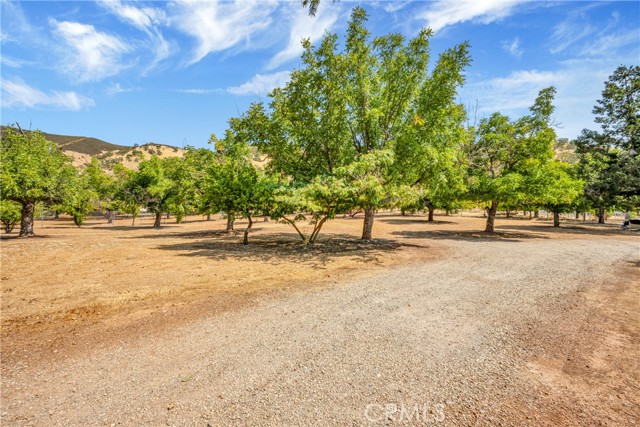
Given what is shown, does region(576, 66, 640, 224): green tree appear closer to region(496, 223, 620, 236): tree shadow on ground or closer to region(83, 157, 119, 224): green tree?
region(496, 223, 620, 236): tree shadow on ground

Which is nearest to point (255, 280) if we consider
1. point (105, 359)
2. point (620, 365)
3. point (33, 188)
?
point (105, 359)

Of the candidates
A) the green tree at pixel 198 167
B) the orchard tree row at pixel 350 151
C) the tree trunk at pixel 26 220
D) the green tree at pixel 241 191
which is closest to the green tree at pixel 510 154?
the orchard tree row at pixel 350 151

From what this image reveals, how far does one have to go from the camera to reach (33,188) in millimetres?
19219

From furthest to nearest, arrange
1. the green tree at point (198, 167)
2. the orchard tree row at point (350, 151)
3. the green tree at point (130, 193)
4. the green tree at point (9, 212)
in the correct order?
1. the green tree at point (130, 193)
2. the green tree at point (198, 167)
3. the green tree at point (9, 212)
4. the orchard tree row at point (350, 151)

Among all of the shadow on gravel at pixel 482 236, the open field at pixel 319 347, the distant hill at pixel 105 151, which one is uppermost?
the distant hill at pixel 105 151

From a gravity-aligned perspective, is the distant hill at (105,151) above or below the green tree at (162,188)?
above

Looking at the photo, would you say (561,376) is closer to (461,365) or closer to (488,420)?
(461,365)

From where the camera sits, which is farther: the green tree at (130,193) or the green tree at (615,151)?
the green tree at (130,193)

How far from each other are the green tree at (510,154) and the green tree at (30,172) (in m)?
31.0

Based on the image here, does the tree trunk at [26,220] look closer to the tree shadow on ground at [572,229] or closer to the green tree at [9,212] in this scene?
the green tree at [9,212]

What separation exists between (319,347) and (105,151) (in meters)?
132

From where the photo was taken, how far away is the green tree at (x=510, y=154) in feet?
70.8

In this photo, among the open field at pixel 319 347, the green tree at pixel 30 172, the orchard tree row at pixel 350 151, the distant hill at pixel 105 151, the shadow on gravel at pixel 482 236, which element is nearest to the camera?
the open field at pixel 319 347

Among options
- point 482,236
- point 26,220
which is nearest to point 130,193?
point 26,220
